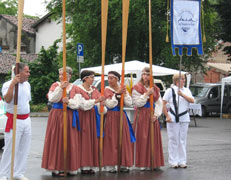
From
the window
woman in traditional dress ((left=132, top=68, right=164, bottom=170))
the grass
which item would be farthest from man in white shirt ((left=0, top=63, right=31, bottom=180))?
the window

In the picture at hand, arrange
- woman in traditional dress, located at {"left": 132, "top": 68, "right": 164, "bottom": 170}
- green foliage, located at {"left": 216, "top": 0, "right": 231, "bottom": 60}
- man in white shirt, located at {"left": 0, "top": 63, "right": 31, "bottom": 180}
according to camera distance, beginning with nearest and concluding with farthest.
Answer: man in white shirt, located at {"left": 0, "top": 63, "right": 31, "bottom": 180} → woman in traditional dress, located at {"left": 132, "top": 68, "right": 164, "bottom": 170} → green foliage, located at {"left": 216, "top": 0, "right": 231, "bottom": 60}

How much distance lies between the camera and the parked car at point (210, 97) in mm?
31344

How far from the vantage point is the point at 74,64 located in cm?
3728

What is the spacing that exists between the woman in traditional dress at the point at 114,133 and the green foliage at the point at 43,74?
961 inches

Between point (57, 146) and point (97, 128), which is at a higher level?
point (97, 128)

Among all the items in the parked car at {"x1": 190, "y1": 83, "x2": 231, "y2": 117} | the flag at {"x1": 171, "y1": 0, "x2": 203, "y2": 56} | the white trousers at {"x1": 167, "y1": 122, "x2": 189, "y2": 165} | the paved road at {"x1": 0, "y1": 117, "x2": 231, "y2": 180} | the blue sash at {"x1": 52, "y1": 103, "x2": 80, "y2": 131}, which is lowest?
the paved road at {"x1": 0, "y1": 117, "x2": 231, "y2": 180}

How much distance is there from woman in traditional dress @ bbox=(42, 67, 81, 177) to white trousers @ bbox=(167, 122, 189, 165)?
2.08 meters

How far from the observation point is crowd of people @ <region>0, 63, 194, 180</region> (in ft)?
28.0

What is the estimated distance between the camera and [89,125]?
383 inches

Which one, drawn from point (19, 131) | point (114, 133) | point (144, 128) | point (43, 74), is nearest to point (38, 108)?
point (43, 74)

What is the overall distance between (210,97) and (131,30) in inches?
264

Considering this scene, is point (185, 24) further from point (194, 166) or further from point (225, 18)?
point (225, 18)

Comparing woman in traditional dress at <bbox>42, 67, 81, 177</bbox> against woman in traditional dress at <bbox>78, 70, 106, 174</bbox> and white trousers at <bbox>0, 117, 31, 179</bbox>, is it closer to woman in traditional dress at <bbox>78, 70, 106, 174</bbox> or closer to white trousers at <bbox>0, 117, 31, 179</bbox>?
woman in traditional dress at <bbox>78, 70, 106, 174</bbox>

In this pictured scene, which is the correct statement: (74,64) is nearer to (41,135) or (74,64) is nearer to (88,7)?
(88,7)
